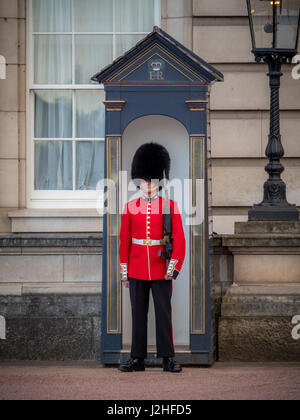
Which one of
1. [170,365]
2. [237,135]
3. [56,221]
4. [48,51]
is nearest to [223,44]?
[237,135]

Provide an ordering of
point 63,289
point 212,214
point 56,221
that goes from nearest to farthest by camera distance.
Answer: point 63,289 → point 212,214 → point 56,221

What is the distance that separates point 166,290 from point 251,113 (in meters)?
2.49

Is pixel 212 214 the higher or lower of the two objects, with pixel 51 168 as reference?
lower

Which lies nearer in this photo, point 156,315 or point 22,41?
point 156,315

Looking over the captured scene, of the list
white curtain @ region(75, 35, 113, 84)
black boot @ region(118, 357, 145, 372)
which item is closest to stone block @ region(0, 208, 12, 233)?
white curtain @ region(75, 35, 113, 84)

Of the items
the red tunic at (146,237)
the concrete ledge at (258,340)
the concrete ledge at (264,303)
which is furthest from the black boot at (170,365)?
the concrete ledge at (264,303)

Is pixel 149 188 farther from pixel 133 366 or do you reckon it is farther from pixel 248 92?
pixel 248 92

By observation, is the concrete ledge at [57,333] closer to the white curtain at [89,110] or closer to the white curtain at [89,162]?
the white curtain at [89,162]

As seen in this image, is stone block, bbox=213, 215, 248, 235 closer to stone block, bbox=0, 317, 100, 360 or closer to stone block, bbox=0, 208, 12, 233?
stone block, bbox=0, 317, 100, 360

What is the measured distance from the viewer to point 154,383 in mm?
7496

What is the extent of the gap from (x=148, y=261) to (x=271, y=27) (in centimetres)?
235

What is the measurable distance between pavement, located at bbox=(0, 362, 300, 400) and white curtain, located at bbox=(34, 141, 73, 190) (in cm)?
195

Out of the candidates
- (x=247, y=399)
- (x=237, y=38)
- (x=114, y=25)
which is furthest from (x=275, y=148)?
(x=247, y=399)
